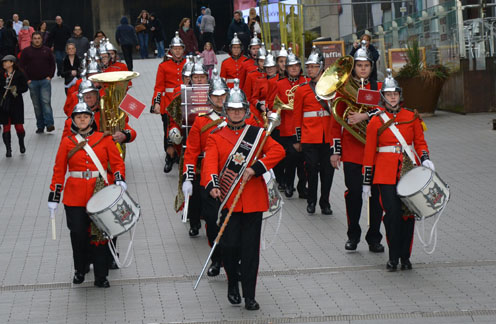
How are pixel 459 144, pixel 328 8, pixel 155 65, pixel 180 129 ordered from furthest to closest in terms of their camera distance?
pixel 155 65, pixel 328 8, pixel 459 144, pixel 180 129

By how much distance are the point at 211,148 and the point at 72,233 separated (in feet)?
5.56

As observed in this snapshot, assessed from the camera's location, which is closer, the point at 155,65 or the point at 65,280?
the point at 65,280

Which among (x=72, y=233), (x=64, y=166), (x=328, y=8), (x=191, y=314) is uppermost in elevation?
(x=328, y=8)

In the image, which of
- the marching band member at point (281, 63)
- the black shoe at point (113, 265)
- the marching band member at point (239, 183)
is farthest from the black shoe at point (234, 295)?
the marching band member at point (281, 63)

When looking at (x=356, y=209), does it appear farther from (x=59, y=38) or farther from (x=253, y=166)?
(x=59, y=38)

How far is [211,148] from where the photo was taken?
899cm

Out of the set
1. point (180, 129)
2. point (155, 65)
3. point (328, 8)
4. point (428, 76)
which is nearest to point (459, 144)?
point (428, 76)

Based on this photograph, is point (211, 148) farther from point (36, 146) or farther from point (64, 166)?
point (36, 146)

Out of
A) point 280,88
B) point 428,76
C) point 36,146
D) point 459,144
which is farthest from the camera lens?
point 428,76

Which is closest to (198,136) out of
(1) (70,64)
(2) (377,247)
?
(2) (377,247)

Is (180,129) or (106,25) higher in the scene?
(106,25)

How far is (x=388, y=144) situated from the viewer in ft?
33.1

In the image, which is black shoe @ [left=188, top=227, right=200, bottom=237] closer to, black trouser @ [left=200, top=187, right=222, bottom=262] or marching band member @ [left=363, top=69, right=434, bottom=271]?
black trouser @ [left=200, top=187, right=222, bottom=262]

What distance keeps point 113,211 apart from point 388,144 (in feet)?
8.80
